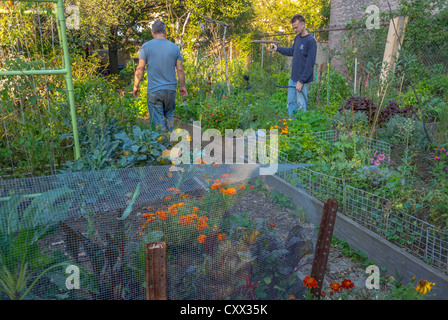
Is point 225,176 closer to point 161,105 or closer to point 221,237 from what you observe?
point 221,237

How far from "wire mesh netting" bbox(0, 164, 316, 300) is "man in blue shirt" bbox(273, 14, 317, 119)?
3193 mm

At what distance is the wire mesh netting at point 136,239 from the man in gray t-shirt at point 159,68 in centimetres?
218

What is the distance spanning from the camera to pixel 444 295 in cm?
189

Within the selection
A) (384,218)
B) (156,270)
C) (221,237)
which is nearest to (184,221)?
(221,237)

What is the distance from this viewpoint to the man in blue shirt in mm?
4922

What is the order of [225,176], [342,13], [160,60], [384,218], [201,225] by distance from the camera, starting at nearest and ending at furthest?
[201,225]
[225,176]
[384,218]
[160,60]
[342,13]

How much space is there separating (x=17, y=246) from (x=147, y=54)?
3.01 meters

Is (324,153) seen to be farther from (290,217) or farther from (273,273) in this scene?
Answer: (273,273)

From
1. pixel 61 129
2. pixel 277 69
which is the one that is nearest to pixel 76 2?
pixel 277 69

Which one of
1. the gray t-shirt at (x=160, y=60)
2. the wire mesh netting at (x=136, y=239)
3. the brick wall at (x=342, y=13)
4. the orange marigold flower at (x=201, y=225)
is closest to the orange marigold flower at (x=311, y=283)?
the wire mesh netting at (x=136, y=239)

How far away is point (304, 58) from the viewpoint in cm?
510

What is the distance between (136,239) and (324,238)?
0.91 meters

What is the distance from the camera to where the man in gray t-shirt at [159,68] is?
4.06 metres
